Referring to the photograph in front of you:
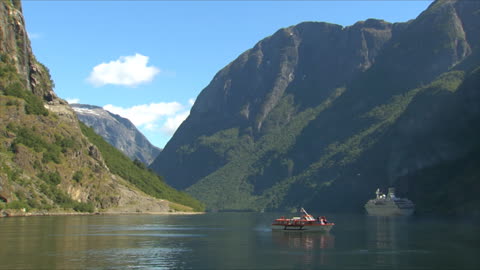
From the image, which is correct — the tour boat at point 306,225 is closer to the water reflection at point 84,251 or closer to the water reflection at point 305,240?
the water reflection at point 305,240

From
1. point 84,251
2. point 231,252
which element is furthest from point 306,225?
point 84,251

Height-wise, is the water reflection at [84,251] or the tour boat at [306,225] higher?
the tour boat at [306,225]

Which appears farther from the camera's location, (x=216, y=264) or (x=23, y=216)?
(x=23, y=216)

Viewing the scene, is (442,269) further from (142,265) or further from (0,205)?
(0,205)

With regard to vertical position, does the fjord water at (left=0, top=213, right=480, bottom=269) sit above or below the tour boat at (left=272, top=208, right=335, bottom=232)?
below

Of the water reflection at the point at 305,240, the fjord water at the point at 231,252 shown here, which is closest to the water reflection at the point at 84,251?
the fjord water at the point at 231,252

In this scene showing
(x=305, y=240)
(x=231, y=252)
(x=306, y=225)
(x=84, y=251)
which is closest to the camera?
(x=84, y=251)

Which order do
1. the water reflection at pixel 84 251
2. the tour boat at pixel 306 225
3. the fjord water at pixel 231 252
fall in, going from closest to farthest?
the water reflection at pixel 84 251 → the fjord water at pixel 231 252 → the tour boat at pixel 306 225

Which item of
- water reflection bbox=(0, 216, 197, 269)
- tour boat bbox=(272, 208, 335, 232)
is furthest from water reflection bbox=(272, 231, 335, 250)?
water reflection bbox=(0, 216, 197, 269)

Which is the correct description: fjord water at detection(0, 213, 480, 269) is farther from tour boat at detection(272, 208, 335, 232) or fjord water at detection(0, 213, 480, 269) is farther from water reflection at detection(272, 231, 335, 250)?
tour boat at detection(272, 208, 335, 232)

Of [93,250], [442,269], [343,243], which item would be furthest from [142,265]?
[343,243]

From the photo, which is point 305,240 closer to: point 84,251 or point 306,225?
point 306,225

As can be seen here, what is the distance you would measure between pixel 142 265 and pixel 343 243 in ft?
146

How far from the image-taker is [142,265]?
7406 cm
